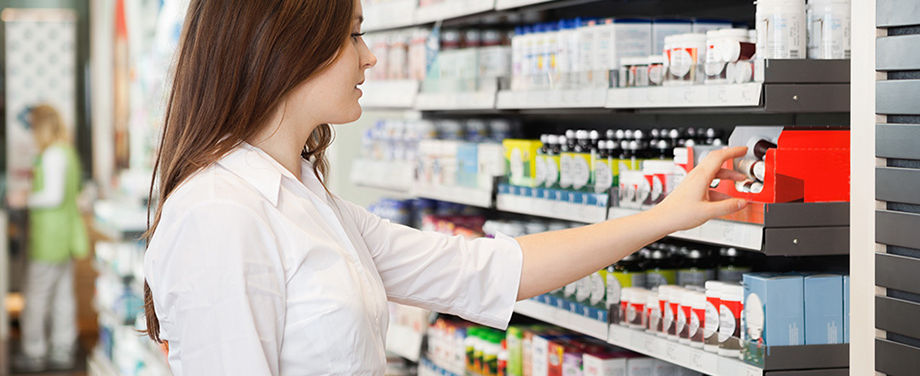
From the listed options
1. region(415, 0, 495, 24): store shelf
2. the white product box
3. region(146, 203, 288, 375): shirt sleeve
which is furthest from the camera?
region(415, 0, 495, 24): store shelf

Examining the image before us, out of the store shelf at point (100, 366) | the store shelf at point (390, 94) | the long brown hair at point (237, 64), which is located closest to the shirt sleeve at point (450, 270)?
the long brown hair at point (237, 64)

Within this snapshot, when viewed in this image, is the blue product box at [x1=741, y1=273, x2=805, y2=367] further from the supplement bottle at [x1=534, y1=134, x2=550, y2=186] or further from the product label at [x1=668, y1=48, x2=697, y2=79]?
the supplement bottle at [x1=534, y1=134, x2=550, y2=186]

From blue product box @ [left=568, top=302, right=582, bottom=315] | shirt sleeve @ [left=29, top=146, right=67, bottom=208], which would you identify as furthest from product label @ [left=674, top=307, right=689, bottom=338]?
shirt sleeve @ [left=29, top=146, right=67, bottom=208]

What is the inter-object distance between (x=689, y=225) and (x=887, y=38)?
55 cm

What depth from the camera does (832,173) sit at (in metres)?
2.37

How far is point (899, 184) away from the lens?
2102 millimetres

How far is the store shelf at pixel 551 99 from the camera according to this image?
9.68 feet

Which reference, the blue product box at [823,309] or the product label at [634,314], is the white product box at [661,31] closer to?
the product label at [634,314]

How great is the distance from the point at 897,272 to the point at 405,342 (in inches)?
98.6

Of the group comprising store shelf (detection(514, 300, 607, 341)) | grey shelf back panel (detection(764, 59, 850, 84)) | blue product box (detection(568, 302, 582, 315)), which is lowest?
store shelf (detection(514, 300, 607, 341))

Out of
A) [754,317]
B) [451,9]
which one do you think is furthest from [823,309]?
[451,9]

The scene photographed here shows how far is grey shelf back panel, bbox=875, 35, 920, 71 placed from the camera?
204cm

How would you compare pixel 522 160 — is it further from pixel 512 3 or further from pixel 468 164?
pixel 512 3

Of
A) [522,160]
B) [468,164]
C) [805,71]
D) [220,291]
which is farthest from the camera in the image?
[468,164]
